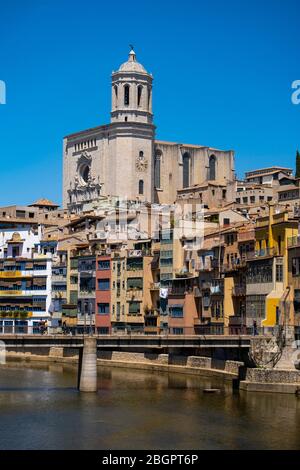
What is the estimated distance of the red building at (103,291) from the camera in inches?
3450

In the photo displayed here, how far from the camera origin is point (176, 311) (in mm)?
80062

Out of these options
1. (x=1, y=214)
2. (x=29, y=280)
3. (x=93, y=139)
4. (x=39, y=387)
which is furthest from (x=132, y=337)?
(x=93, y=139)

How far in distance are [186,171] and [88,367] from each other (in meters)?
103

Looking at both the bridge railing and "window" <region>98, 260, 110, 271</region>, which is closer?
the bridge railing

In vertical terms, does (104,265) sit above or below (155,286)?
above

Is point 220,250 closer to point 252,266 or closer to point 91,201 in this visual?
point 252,266

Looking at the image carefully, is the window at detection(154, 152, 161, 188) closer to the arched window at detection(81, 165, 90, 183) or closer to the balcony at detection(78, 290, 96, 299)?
the arched window at detection(81, 165, 90, 183)

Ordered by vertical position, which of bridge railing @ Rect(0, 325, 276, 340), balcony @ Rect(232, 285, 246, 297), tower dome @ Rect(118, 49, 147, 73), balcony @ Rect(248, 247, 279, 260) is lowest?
bridge railing @ Rect(0, 325, 276, 340)

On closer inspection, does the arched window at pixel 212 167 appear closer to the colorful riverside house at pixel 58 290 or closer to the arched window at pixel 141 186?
the arched window at pixel 141 186

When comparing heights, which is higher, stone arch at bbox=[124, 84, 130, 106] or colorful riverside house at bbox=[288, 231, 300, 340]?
stone arch at bbox=[124, 84, 130, 106]

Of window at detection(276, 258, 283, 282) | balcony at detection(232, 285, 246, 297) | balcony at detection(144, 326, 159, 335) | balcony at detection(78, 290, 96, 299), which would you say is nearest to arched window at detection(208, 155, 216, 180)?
balcony at detection(78, 290, 96, 299)

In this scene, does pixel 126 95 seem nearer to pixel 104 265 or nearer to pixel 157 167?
pixel 157 167

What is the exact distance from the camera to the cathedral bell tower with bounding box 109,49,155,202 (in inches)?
5812

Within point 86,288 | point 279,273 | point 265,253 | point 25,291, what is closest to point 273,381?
point 279,273
